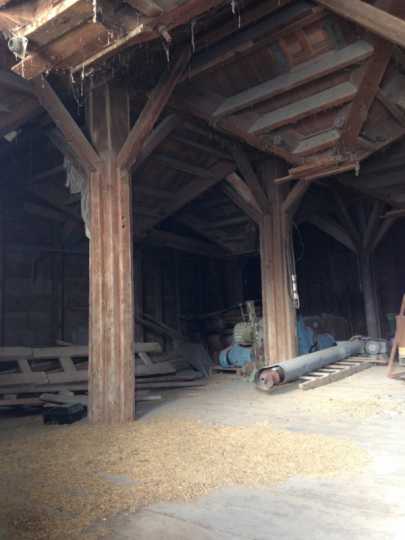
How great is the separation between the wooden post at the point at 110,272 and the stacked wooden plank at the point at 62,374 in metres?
1.19

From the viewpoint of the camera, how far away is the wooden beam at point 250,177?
779 centimetres

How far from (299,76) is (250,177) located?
2.69 m

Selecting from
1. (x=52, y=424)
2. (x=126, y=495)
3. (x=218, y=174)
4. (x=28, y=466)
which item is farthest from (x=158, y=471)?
(x=218, y=174)

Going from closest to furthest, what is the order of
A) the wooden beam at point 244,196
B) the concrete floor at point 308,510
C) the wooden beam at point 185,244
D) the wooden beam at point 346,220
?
1. the concrete floor at point 308,510
2. the wooden beam at point 244,196
3. the wooden beam at point 185,244
4. the wooden beam at point 346,220

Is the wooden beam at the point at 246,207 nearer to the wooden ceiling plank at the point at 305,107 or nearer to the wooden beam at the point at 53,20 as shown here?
the wooden ceiling plank at the point at 305,107

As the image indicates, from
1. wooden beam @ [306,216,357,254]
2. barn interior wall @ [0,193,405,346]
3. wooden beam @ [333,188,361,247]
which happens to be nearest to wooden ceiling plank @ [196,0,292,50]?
barn interior wall @ [0,193,405,346]

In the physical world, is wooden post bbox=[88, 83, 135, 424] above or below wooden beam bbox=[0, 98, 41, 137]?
below

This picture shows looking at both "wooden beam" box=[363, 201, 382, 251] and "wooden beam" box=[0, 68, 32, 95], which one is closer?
"wooden beam" box=[0, 68, 32, 95]

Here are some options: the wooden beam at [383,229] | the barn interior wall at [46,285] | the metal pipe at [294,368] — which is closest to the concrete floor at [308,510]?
the metal pipe at [294,368]

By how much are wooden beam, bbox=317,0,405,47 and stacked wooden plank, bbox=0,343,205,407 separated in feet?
16.8

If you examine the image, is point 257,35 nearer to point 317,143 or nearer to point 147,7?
point 147,7

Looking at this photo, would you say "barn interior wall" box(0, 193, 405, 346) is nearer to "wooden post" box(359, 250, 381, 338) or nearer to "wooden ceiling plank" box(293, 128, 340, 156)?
"wooden post" box(359, 250, 381, 338)

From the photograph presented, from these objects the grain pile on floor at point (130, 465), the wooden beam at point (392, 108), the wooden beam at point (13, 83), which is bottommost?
the grain pile on floor at point (130, 465)

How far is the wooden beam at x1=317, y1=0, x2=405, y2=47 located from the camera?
13.3 feet
